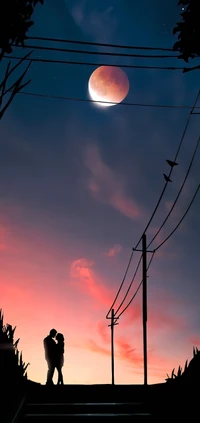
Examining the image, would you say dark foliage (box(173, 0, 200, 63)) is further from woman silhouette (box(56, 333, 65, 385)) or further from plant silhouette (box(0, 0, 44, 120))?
woman silhouette (box(56, 333, 65, 385))

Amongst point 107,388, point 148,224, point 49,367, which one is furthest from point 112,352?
point 107,388

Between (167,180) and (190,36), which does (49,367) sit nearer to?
(167,180)

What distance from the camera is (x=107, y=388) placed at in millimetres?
11742

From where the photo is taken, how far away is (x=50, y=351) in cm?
1677

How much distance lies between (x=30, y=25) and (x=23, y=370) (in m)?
6.14

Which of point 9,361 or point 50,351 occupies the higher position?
point 50,351

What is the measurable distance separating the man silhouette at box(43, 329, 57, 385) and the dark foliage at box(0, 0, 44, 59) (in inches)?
458

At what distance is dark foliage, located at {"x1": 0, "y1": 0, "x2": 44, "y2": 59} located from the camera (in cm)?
659

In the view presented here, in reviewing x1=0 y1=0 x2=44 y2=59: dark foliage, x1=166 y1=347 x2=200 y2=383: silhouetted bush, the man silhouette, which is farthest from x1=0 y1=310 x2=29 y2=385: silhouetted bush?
the man silhouette

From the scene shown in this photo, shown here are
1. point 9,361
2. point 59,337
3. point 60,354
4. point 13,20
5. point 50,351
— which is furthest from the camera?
point 59,337

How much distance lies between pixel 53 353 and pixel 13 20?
12.2 m

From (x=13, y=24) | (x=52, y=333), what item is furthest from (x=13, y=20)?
(x=52, y=333)

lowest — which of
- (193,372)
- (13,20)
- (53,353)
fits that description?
(193,372)

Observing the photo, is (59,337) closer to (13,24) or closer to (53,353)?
(53,353)
